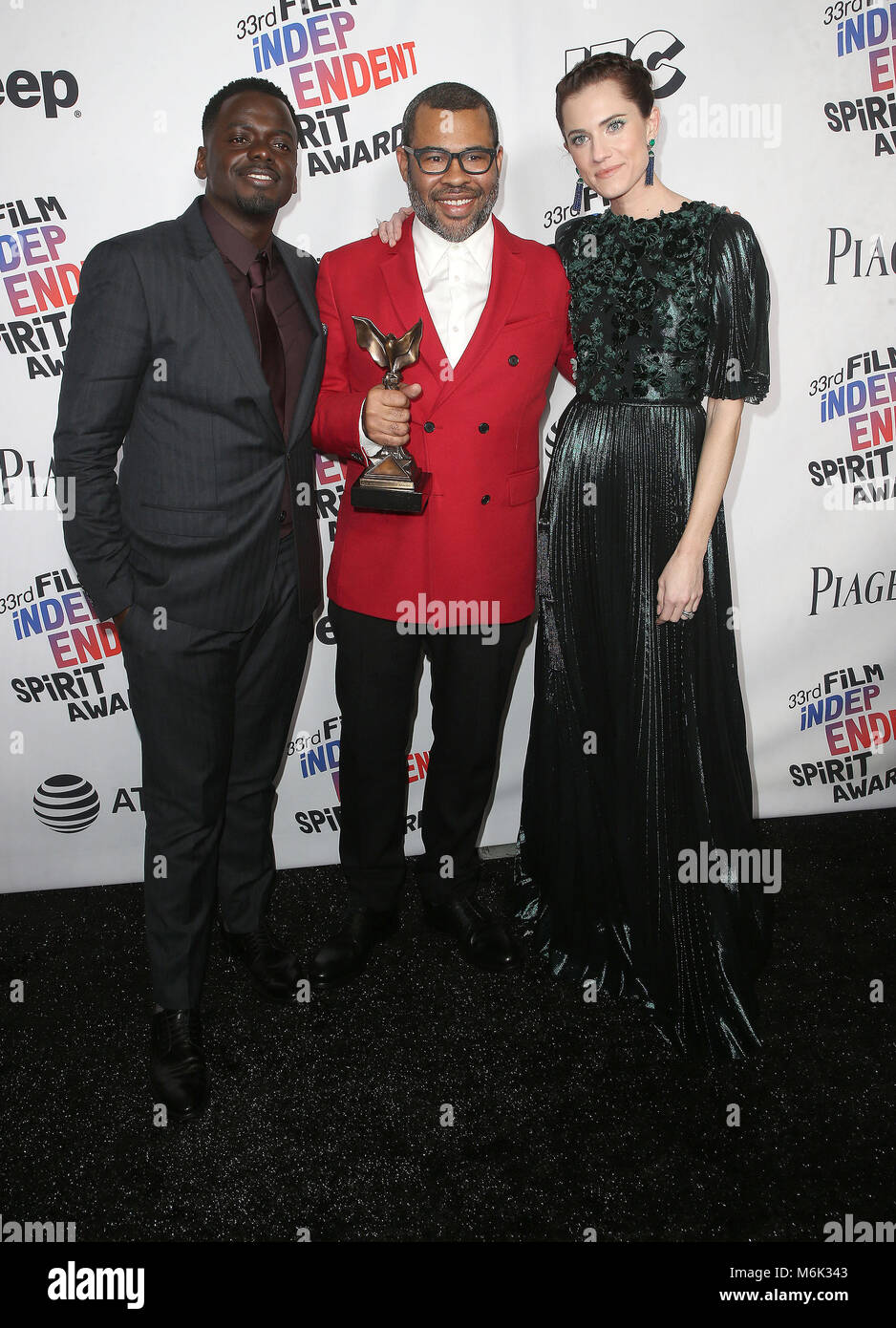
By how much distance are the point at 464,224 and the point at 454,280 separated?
0.47 ft

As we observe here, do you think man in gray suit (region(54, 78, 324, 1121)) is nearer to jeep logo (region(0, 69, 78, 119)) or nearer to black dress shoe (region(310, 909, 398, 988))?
black dress shoe (region(310, 909, 398, 988))

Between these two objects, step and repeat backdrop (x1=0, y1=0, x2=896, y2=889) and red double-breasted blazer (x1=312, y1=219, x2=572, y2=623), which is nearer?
red double-breasted blazer (x1=312, y1=219, x2=572, y2=623)

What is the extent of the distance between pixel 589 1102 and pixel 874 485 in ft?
7.39

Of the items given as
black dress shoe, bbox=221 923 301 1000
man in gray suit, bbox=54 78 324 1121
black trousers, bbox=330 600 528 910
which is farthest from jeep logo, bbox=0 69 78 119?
black dress shoe, bbox=221 923 301 1000

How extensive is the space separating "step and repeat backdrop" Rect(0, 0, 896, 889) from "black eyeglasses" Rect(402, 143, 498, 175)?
0.73 metres

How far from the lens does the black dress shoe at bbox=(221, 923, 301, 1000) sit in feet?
8.83

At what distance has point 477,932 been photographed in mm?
2852

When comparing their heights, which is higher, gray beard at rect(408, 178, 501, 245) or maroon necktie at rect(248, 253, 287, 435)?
gray beard at rect(408, 178, 501, 245)

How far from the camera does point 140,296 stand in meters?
2.05

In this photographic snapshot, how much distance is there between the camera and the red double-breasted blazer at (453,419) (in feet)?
7.68

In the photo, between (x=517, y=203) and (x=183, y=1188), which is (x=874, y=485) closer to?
(x=517, y=203)

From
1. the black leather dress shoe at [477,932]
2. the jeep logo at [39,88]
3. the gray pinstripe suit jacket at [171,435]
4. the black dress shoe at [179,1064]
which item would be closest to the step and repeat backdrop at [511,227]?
the jeep logo at [39,88]

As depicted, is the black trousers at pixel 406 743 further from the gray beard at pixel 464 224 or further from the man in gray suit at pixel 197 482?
the gray beard at pixel 464 224
